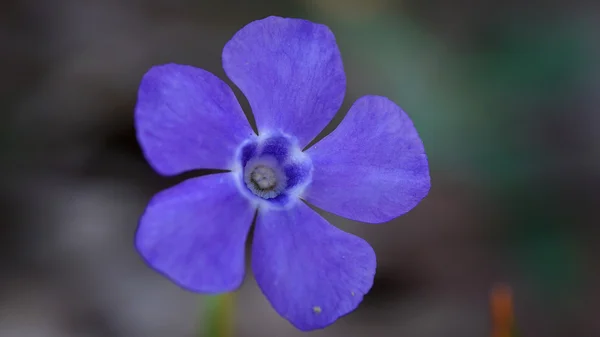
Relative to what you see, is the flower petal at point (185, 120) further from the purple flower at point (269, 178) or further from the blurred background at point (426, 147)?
the blurred background at point (426, 147)

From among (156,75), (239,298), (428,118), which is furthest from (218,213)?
(428,118)

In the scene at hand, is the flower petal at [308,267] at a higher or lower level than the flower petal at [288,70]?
lower

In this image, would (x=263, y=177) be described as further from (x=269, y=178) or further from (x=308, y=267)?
(x=308, y=267)

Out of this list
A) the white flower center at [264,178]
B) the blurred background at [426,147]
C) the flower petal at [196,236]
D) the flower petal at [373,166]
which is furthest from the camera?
the blurred background at [426,147]

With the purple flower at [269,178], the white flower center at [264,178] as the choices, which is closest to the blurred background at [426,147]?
the white flower center at [264,178]

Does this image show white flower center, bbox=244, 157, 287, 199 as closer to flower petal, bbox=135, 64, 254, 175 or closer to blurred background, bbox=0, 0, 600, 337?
flower petal, bbox=135, 64, 254, 175

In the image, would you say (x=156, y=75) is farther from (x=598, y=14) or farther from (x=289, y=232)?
(x=598, y=14)

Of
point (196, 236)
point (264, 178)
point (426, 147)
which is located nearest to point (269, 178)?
point (264, 178)
